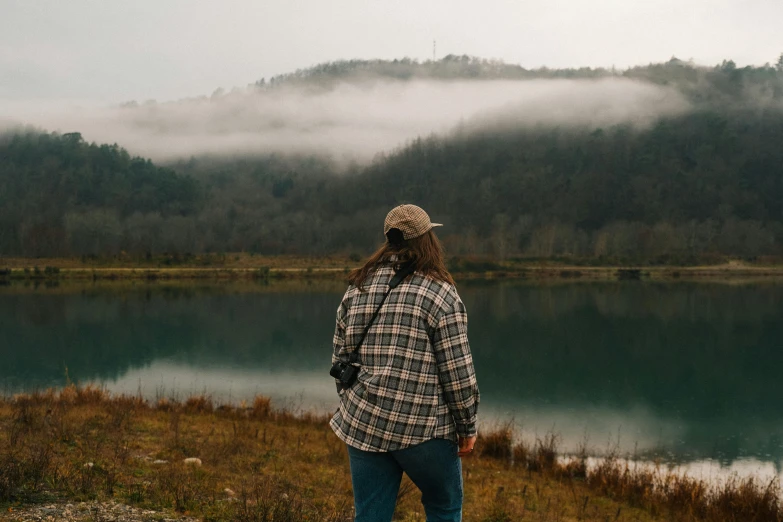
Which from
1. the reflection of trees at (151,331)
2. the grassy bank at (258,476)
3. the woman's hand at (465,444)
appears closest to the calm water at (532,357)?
the reflection of trees at (151,331)

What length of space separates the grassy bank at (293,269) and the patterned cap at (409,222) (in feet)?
A: 235

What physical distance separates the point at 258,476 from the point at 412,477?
4441 mm

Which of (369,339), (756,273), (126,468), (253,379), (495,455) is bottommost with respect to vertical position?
(756,273)

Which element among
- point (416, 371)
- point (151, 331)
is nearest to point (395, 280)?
point (416, 371)

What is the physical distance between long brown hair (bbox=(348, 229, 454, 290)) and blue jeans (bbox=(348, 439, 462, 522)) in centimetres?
78

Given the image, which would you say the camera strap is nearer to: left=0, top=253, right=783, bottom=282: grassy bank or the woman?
the woman

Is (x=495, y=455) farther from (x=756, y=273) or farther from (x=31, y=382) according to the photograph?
(x=756, y=273)

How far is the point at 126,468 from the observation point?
661 cm

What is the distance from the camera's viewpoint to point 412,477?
3.16m

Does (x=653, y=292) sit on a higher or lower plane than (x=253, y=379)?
lower

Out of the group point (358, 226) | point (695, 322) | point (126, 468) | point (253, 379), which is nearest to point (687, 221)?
point (358, 226)

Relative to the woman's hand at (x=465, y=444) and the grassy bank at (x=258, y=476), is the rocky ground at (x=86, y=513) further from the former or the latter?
the woman's hand at (x=465, y=444)

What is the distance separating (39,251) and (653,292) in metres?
90.1

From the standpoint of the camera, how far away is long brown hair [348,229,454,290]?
122 inches
